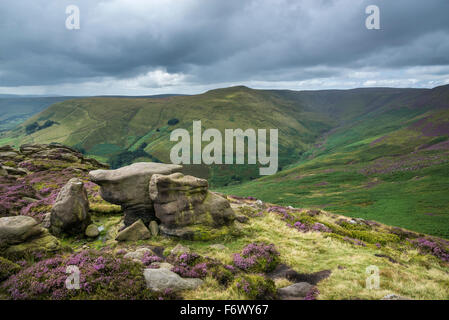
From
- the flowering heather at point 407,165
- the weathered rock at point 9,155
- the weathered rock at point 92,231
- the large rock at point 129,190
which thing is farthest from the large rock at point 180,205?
the flowering heather at point 407,165

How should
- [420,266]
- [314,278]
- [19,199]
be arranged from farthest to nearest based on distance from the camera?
[19,199] < [420,266] < [314,278]

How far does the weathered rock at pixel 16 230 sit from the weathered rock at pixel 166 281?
9410 millimetres

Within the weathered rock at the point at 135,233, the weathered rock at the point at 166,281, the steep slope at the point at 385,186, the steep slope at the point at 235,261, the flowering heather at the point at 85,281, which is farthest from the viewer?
the steep slope at the point at 385,186

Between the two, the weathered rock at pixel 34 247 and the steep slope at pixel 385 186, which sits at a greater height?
the weathered rock at pixel 34 247

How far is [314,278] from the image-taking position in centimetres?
1549

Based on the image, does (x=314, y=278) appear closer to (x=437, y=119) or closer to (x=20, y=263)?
(x=20, y=263)

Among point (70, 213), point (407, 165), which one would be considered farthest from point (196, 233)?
point (407, 165)

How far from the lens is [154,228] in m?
22.1

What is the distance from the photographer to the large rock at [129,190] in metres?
22.5

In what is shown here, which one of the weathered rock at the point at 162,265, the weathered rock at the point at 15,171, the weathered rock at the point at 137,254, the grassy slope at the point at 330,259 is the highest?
the weathered rock at the point at 15,171

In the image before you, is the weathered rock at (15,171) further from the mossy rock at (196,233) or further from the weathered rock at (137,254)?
the weathered rock at (137,254)
